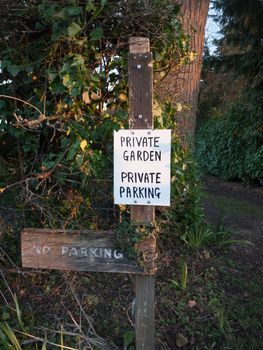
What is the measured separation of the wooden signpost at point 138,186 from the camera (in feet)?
8.76

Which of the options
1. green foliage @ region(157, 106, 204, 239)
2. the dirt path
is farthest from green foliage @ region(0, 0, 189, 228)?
the dirt path

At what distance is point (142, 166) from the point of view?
2686 millimetres

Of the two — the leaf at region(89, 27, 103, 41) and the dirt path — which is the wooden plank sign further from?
the dirt path

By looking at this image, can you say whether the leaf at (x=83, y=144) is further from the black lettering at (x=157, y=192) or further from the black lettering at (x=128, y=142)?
the black lettering at (x=157, y=192)

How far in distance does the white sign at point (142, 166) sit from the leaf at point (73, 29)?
2.27ft

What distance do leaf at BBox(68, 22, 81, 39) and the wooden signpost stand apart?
0.36m

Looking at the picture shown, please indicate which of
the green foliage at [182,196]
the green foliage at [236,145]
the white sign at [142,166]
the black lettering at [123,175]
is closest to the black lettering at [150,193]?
the white sign at [142,166]

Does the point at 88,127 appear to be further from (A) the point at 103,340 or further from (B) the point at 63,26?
(A) the point at 103,340

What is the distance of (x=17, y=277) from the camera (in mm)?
3730

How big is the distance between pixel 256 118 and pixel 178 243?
8171mm

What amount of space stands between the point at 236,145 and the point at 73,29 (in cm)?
1091

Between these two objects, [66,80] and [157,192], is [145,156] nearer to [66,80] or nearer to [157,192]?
[157,192]

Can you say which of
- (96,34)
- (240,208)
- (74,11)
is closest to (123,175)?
(96,34)

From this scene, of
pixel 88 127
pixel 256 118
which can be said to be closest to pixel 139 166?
pixel 88 127
